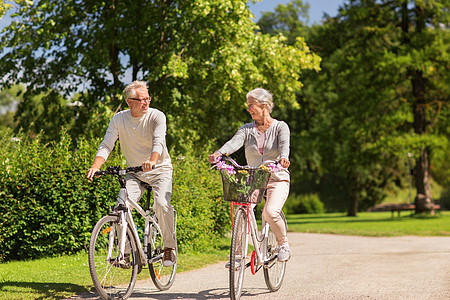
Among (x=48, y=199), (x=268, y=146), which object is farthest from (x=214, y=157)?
(x=48, y=199)

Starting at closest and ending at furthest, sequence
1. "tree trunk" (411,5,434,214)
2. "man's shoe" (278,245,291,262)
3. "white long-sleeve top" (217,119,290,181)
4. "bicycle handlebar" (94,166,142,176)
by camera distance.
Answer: "bicycle handlebar" (94,166,142,176)
"white long-sleeve top" (217,119,290,181)
"man's shoe" (278,245,291,262)
"tree trunk" (411,5,434,214)

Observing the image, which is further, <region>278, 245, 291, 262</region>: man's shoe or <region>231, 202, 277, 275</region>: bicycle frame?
<region>278, 245, 291, 262</region>: man's shoe

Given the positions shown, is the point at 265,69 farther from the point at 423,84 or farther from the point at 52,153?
the point at 423,84

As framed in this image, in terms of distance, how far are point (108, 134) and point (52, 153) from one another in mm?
3721

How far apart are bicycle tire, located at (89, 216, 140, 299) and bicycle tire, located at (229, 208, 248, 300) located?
98cm

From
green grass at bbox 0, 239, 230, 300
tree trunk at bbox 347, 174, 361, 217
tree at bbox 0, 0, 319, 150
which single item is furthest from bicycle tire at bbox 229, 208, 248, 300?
tree trunk at bbox 347, 174, 361, 217

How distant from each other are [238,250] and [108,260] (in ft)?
3.97

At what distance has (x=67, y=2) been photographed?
1712 centimetres

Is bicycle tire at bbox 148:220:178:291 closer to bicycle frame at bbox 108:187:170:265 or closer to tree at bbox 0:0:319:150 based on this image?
bicycle frame at bbox 108:187:170:265

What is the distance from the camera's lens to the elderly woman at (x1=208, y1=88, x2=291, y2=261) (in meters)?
5.88

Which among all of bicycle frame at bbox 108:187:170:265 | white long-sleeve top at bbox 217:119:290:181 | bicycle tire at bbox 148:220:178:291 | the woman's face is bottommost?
bicycle tire at bbox 148:220:178:291

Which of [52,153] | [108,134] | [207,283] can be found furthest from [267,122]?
[52,153]

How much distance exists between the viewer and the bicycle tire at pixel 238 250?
5238 millimetres

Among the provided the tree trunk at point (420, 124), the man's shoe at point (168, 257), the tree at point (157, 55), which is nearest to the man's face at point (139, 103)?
the man's shoe at point (168, 257)
